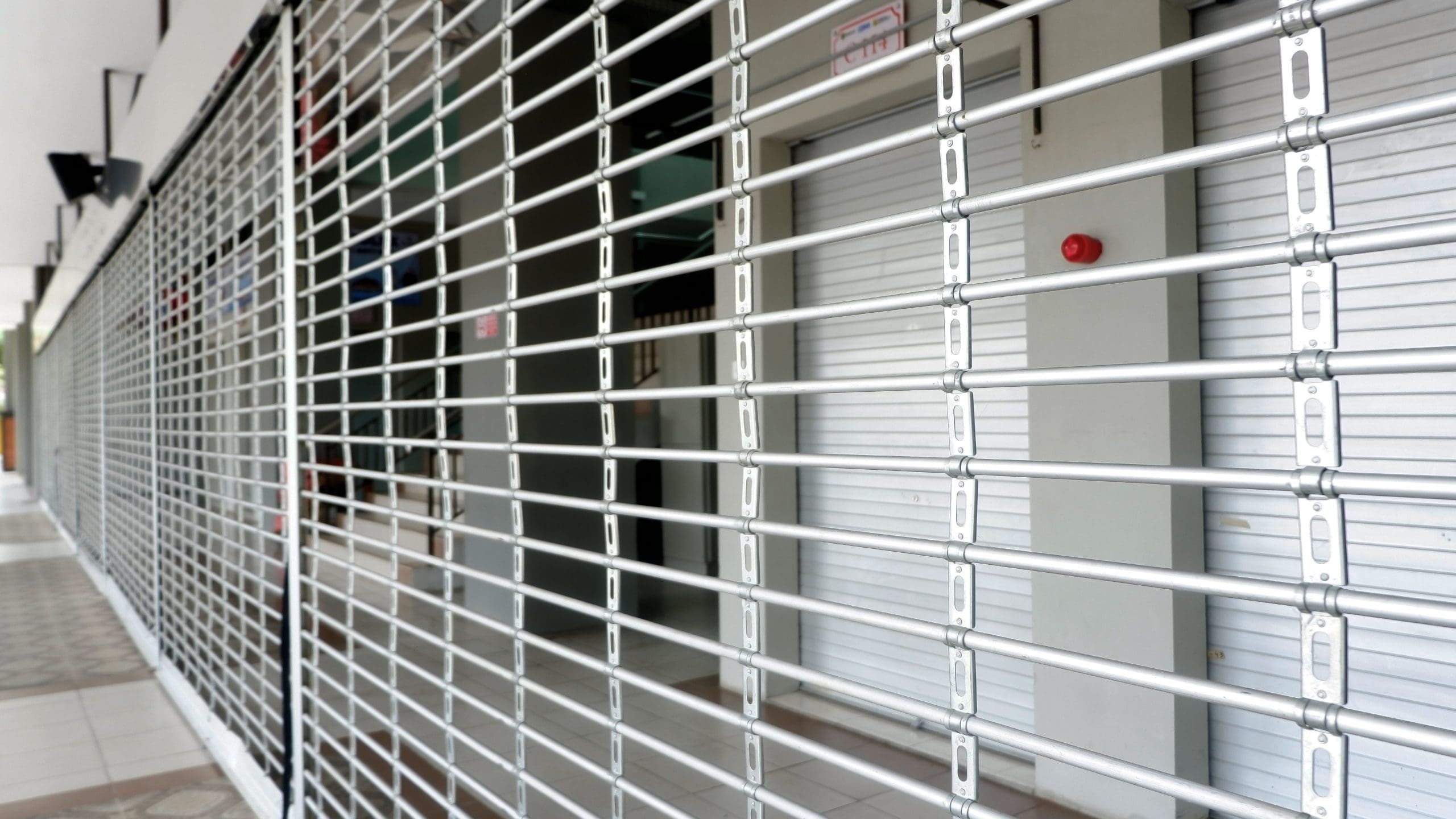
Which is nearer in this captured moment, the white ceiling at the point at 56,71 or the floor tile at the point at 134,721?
the floor tile at the point at 134,721

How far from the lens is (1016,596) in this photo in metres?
3.99

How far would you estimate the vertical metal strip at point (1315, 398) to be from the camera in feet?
2.60

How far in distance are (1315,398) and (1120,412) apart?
258 centimetres

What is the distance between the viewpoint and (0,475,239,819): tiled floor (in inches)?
156

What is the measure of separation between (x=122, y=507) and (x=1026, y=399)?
6.54 meters

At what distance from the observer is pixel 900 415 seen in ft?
14.6

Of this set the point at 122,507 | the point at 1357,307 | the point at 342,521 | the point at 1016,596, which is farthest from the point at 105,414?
the point at 1357,307

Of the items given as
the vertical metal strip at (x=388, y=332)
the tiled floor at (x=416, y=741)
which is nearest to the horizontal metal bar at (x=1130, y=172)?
the vertical metal strip at (x=388, y=332)

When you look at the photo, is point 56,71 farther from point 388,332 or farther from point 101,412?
point 388,332

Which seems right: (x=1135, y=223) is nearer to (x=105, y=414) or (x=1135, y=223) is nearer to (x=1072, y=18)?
(x=1072, y=18)

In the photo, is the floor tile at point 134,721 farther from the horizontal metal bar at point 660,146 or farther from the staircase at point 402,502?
the horizontal metal bar at point 660,146

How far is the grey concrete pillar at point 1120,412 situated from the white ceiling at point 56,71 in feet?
15.0

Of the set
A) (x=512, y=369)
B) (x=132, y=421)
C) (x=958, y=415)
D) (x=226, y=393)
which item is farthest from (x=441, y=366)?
(x=132, y=421)

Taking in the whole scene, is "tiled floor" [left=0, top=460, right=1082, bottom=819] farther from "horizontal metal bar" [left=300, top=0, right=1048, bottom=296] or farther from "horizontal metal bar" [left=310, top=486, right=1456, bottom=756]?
"horizontal metal bar" [left=310, top=486, right=1456, bottom=756]
